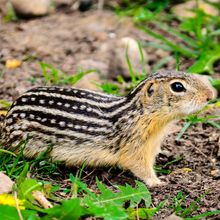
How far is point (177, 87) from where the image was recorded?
207 inches

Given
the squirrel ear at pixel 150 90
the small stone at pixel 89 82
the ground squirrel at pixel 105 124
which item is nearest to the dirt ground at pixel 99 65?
the ground squirrel at pixel 105 124

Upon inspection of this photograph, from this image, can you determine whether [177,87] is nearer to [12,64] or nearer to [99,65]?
[99,65]

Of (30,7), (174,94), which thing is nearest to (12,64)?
(30,7)

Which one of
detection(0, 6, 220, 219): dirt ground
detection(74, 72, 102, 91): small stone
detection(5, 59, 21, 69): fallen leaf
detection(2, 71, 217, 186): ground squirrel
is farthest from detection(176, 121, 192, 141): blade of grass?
detection(5, 59, 21, 69): fallen leaf

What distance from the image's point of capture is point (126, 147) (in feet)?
17.7

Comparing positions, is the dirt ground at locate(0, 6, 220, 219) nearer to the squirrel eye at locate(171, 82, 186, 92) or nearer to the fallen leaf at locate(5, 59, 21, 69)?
the fallen leaf at locate(5, 59, 21, 69)

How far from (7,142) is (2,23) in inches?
150

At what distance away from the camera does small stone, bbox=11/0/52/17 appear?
905 cm

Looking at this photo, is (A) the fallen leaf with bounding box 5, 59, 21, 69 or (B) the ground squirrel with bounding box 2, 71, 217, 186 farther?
(A) the fallen leaf with bounding box 5, 59, 21, 69

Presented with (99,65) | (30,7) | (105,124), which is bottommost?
(99,65)

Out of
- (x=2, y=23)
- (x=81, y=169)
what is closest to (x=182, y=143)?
(x=81, y=169)

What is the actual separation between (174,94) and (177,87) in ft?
0.20

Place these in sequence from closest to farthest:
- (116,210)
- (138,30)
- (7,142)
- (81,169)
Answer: (116,210)
(81,169)
(7,142)
(138,30)

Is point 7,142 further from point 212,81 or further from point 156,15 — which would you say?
point 156,15
